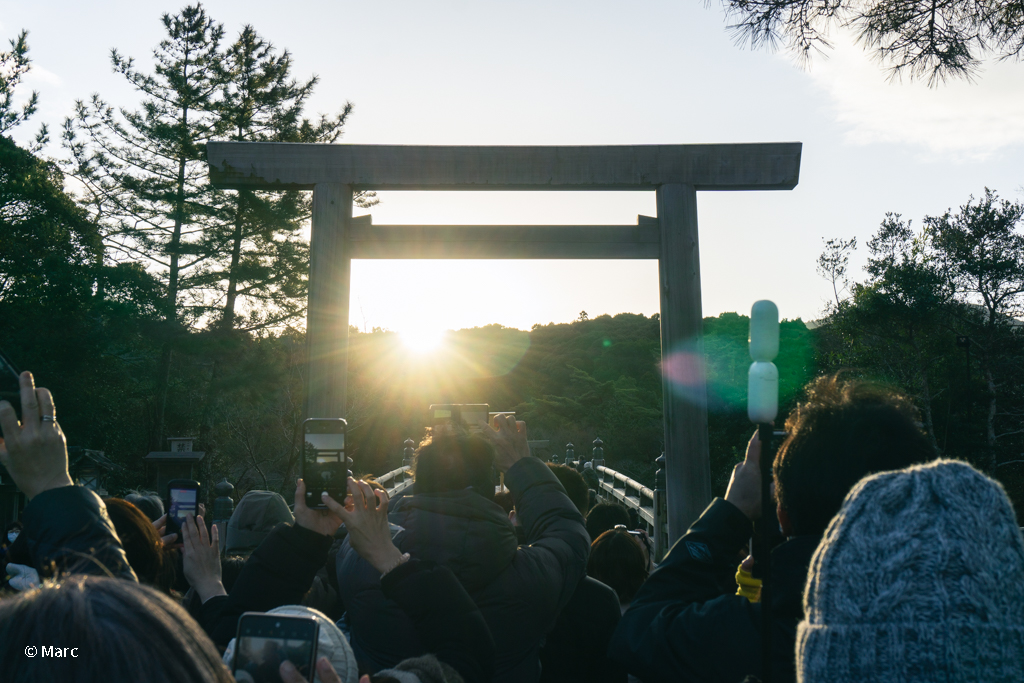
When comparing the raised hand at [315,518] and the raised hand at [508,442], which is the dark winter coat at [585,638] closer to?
the raised hand at [508,442]

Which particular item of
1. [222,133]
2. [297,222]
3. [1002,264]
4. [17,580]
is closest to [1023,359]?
[1002,264]

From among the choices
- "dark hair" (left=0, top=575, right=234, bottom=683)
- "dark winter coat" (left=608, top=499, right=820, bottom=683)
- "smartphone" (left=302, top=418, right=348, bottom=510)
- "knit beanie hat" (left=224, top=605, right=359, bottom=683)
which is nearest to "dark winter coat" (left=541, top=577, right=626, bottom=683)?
"dark winter coat" (left=608, top=499, right=820, bottom=683)

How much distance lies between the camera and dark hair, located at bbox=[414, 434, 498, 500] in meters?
2.23

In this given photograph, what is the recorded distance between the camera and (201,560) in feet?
6.04

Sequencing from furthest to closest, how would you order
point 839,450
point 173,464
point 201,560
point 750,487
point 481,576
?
point 173,464
point 481,576
point 201,560
point 750,487
point 839,450

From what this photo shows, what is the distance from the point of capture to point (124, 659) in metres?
0.62

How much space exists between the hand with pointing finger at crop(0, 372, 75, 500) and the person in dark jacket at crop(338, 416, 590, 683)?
0.90 metres

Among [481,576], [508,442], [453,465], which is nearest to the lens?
[481,576]

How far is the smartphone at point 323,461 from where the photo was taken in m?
1.82

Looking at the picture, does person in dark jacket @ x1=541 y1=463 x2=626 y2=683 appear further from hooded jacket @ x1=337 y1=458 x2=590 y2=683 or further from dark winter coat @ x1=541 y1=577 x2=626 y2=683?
hooded jacket @ x1=337 y1=458 x2=590 y2=683

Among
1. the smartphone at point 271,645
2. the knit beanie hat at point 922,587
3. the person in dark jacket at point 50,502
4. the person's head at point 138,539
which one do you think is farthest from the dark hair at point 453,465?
the knit beanie hat at point 922,587

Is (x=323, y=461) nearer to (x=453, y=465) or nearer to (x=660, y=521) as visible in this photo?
(x=453, y=465)

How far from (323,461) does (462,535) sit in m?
0.50

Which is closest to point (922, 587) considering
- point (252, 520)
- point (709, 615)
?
point (709, 615)
